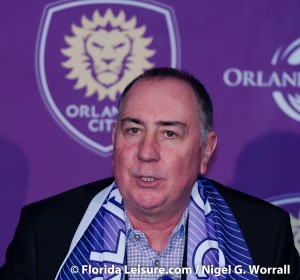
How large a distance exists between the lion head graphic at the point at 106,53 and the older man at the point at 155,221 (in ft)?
1.29

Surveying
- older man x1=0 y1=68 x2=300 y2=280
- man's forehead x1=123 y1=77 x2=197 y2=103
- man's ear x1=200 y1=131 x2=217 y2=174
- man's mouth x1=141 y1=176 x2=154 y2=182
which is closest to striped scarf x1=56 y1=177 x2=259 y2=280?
older man x1=0 y1=68 x2=300 y2=280

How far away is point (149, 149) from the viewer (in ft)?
5.10

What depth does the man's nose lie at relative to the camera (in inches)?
60.6

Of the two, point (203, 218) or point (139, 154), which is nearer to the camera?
point (139, 154)

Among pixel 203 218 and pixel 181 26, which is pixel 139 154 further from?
pixel 181 26

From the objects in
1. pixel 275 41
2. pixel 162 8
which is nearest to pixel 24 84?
pixel 162 8

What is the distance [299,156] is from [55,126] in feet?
2.96

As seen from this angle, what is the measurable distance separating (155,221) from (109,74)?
64cm

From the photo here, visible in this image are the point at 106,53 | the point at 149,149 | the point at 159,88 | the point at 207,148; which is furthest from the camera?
the point at 106,53

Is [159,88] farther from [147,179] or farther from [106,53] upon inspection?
[106,53]

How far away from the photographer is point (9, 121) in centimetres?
208

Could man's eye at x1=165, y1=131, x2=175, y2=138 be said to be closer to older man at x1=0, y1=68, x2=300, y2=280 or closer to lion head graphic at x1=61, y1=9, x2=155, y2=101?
older man at x1=0, y1=68, x2=300, y2=280

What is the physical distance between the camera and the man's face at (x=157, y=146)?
156cm

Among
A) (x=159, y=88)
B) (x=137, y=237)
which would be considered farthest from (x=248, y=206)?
(x=159, y=88)
